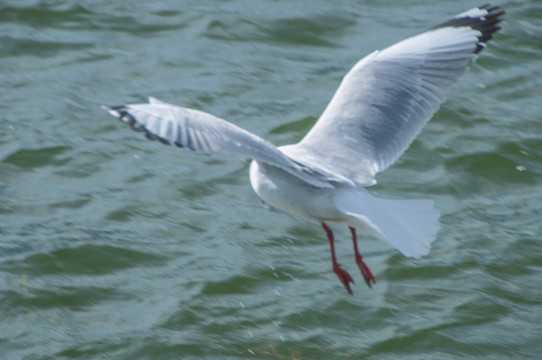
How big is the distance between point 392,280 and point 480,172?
5.89 ft

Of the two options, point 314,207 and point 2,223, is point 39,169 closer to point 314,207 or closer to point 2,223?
point 2,223

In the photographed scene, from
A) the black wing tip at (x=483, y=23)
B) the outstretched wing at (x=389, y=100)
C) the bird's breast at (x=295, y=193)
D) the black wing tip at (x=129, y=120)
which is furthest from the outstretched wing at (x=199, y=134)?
the black wing tip at (x=483, y=23)

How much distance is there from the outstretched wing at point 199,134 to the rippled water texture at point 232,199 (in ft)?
4.80

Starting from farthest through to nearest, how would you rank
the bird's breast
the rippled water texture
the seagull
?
the rippled water texture
the bird's breast
the seagull

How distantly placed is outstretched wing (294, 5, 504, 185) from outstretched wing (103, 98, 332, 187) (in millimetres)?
467

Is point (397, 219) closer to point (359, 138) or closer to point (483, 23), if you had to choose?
point (359, 138)

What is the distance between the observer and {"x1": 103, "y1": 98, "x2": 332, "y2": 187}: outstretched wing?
4.03 meters

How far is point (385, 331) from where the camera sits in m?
5.48

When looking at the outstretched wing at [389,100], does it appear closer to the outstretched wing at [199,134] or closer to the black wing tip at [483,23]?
the black wing tip at [483,23]

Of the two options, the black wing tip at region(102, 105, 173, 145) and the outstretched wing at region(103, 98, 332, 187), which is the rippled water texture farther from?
the black wing tip at region(102, 105, 173, 145)

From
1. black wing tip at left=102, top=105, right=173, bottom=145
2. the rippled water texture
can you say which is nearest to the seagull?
black wing tip at left=102, top=105, right=173, bottom=145

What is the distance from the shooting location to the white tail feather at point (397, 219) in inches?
160

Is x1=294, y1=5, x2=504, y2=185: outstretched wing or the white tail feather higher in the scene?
x1=294, y1=5, x2=504, y2=185: outstretched wing

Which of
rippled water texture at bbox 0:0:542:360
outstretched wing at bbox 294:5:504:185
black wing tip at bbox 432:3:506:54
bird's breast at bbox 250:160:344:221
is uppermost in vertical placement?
black wing tip at bbox 432:3:506:54
